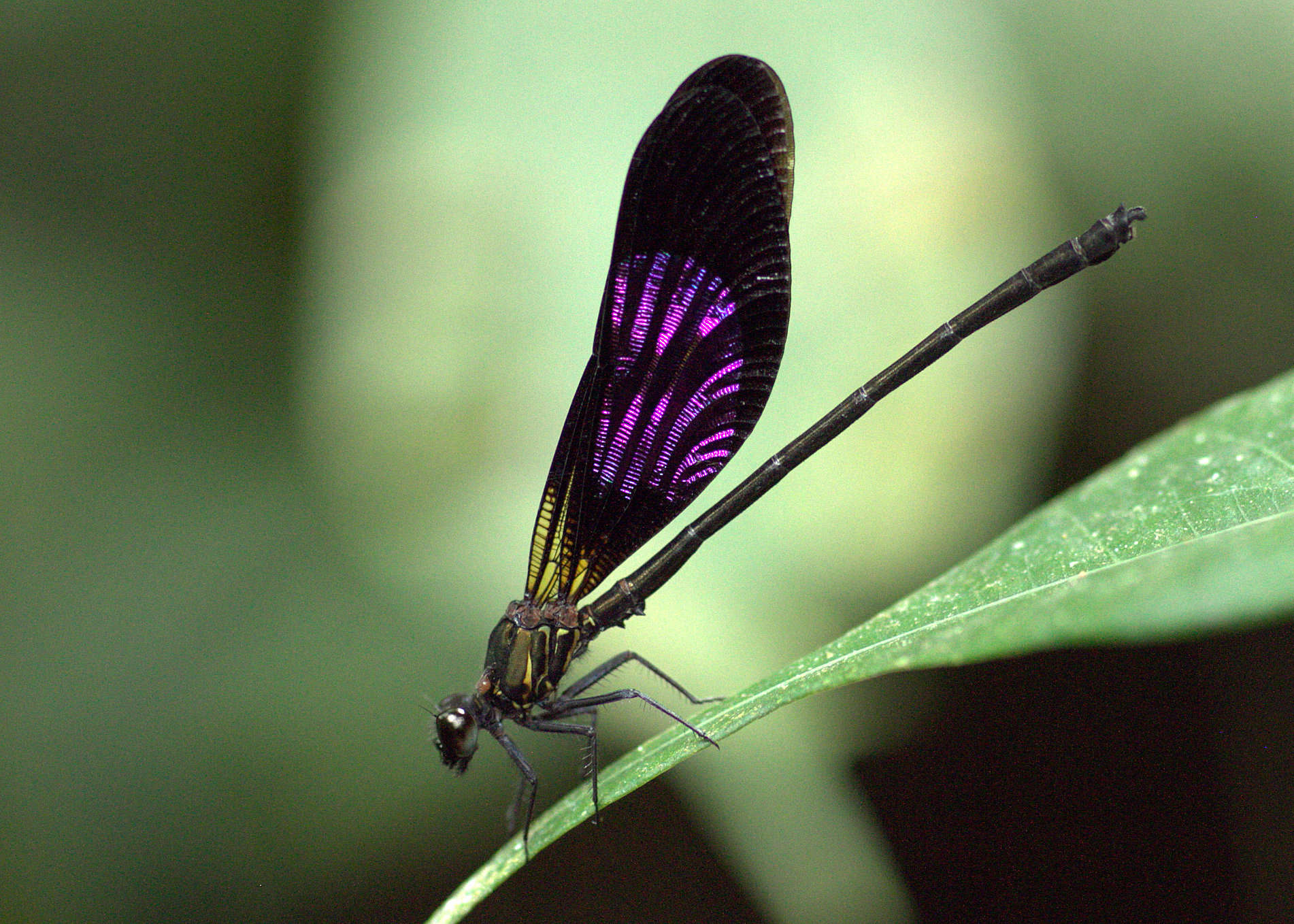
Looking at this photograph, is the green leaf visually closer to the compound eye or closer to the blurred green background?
the compound eye

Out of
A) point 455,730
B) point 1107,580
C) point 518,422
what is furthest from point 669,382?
point 1107,580

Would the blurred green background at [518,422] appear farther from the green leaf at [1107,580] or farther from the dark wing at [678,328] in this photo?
the green leaf at [1107,580]

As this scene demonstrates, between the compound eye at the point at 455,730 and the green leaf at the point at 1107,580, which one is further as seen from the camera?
the compound eye at the point at 455,730

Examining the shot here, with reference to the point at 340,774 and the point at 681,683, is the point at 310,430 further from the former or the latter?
the point at 681,683

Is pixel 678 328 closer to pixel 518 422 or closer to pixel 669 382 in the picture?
pixel 669 382

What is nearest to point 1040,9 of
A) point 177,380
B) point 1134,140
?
point 1134,140

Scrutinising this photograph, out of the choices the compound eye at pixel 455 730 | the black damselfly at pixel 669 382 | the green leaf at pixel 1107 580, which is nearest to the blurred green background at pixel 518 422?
the compound eye at pixel 455 730

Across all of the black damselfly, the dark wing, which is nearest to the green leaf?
the black damselfly
